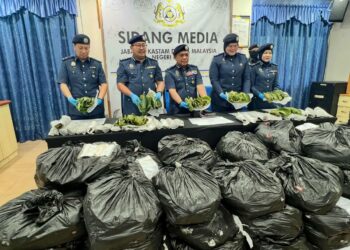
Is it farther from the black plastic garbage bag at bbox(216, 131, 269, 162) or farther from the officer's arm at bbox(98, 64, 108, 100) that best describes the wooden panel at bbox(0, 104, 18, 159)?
the black plastic garbage bag at bbox(216, 131, 269, 162)

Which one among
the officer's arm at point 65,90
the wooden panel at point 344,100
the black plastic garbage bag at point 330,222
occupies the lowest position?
the black plastic garbage bag at point 330,222

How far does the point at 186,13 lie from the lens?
3.59m

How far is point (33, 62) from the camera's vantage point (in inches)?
136

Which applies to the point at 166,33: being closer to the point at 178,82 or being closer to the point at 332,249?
the point at 178,82

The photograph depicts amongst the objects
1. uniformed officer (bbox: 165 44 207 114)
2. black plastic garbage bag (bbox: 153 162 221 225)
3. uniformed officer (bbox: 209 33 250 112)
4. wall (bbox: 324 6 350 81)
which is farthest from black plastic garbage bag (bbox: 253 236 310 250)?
wall (bbox: 324 6 350 81)

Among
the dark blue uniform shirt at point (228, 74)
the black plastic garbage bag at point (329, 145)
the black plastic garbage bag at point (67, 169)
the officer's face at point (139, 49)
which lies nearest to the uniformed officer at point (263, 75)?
the dark blue uniform shirt at point (228, 74)

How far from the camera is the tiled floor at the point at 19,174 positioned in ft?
7.50

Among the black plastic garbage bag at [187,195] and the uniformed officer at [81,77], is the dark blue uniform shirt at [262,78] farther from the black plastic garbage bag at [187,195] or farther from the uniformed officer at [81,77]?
the black plastic garbage bag at [187,195]

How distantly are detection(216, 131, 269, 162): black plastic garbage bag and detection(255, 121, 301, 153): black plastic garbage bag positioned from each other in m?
0.08

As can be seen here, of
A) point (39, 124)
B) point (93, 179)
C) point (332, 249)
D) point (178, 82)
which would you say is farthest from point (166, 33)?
point (332, 249)

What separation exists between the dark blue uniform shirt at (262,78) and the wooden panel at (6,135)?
3.16m

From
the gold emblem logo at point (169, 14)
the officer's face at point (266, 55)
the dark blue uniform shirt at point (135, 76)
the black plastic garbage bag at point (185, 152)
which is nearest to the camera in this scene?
the black plastic garbage bag at point (185, 152)

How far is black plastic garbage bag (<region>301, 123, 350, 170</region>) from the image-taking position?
1.43 meters

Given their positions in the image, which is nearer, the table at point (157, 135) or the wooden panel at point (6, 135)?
the table at point (157, 135)
